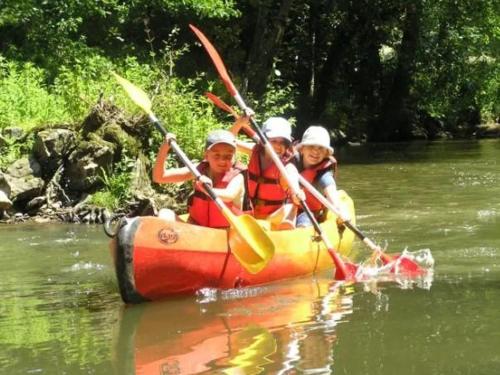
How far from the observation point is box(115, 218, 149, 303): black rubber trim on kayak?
460 cm

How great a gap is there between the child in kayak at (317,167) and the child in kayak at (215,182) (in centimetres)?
99

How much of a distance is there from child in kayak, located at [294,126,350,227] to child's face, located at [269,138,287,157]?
19cm

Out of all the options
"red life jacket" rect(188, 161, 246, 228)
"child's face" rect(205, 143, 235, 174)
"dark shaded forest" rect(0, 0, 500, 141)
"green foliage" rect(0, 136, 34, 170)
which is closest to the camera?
"child's face" rect(205, 143, 235, 174)

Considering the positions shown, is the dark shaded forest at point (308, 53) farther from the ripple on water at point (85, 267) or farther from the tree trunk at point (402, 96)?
the ripple on water at point (85, 267)

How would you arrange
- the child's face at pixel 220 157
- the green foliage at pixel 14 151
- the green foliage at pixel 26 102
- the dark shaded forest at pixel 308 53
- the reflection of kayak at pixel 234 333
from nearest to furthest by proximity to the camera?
1. the reflection of kayak at pixel 234 333
2. the child's face at pixel 220 157
3. the green foliage at pixel 14 151
4. the green foliage at pixel 26 102
5. the dark shaded forest at pixel 308 53

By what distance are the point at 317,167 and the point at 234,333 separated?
8.09ft

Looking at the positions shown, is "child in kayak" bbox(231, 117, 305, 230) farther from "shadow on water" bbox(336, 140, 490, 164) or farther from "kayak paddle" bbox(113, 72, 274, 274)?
"shadow on water" bbox(336, 140, 490, 164)

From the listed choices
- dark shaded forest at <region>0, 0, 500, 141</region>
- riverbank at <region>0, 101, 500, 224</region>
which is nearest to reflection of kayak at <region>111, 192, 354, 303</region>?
riverbank at <region>0, 101, 500, 224</region>

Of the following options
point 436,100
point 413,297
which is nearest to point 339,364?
point 413,297

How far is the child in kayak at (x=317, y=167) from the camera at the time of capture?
6.14 metres

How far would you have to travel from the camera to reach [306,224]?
6.12 meters

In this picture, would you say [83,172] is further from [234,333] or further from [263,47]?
[263,47]

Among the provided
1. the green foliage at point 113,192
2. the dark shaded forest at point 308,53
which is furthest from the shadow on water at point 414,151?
the green foliage at point 113,192

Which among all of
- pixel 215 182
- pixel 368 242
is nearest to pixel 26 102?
pixel 215 182
